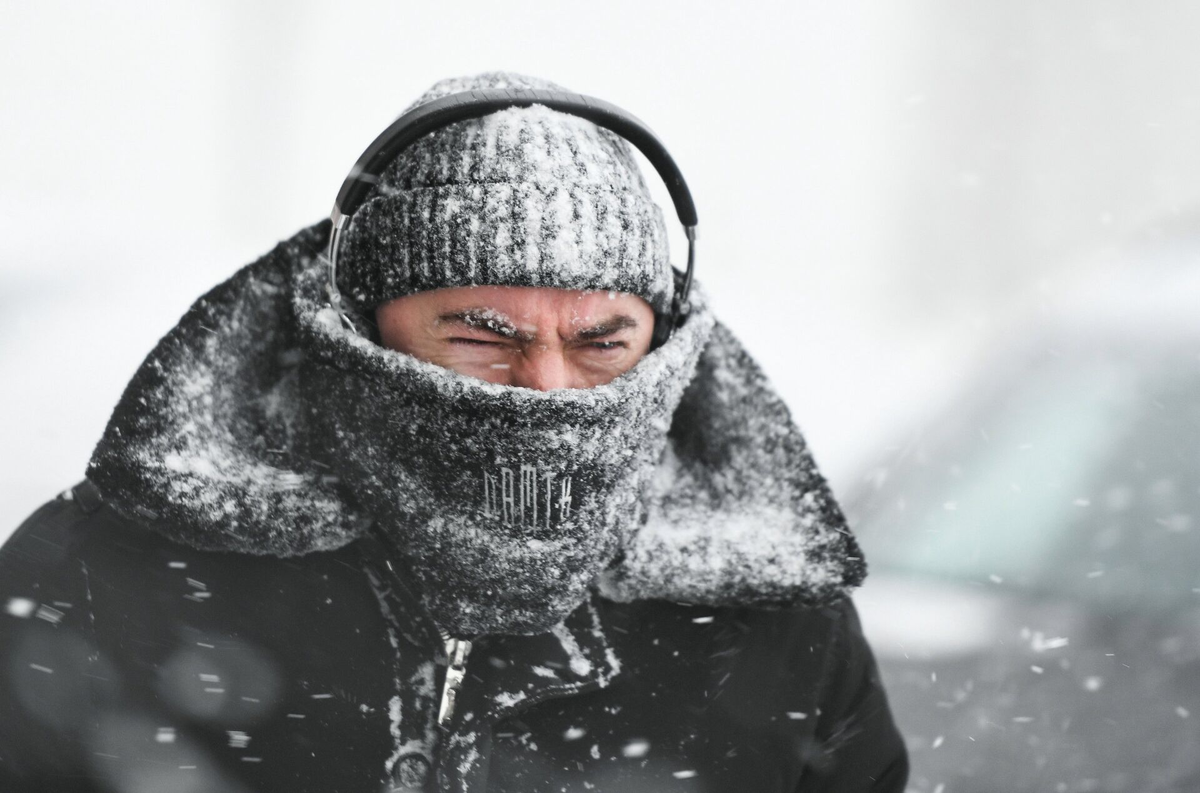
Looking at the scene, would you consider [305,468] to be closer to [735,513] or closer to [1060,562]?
[735,513]

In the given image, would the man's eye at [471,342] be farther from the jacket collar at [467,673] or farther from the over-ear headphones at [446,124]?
the jacket collar at [467,673]

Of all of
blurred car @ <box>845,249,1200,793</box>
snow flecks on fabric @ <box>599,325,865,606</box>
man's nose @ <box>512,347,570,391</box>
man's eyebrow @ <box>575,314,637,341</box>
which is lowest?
blurred car @ <box>845,249,1200,793</box>

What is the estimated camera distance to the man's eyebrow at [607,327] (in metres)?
1.53

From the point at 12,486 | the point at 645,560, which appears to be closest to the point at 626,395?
the point at 645,560

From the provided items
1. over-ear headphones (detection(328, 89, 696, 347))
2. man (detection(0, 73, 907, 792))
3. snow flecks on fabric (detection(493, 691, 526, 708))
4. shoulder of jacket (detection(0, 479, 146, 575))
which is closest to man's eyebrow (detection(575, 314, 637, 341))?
man (detection(0, 73, 907, 792))

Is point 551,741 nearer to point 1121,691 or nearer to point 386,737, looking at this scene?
point 386,737

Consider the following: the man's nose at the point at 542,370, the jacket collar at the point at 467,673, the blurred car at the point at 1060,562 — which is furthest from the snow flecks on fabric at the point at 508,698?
the blurred car at the point at 1060,562

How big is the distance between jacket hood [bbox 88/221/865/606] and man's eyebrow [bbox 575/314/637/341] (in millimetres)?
345

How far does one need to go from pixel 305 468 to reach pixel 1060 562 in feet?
8.43

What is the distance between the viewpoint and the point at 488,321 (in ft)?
4.88

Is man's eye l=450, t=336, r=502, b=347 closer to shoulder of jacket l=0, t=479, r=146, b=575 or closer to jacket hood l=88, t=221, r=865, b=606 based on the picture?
jacket hood l=88, t=221, r=865, b=606

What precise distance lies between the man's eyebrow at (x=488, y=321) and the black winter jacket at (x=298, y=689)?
44 centimetres

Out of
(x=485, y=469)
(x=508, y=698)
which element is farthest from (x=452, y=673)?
(x=485, y=469)

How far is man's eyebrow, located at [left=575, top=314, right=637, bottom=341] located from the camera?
1.53 meters
